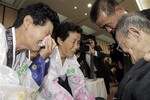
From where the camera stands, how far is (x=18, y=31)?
94 cm

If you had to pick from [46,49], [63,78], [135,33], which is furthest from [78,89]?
[135,33]

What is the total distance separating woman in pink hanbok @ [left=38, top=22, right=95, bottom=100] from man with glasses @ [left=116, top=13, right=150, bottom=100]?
52 cm

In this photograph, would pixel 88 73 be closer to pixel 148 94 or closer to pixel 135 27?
pixel 135 27

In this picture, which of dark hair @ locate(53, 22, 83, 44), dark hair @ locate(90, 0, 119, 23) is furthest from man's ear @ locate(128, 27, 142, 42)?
dark hair @ locate(53, 22, 83, 44)

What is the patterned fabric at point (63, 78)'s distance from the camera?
3.41ft

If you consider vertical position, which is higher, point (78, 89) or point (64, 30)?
point (64, 30)

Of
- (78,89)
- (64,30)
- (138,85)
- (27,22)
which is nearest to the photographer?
(138,85)

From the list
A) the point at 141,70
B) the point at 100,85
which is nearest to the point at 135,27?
the point at 141,70

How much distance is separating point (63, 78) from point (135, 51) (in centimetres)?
71

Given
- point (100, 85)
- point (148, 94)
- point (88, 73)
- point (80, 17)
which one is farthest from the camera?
point (80, 17)

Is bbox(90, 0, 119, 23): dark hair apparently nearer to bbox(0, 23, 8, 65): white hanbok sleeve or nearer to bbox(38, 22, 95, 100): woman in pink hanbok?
bbox(38, 22, 95, 100): woman in pink hanbok

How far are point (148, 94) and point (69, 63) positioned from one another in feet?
3.02

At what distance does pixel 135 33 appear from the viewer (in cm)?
66

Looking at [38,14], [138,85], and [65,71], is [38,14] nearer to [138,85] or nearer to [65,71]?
[65,71]
